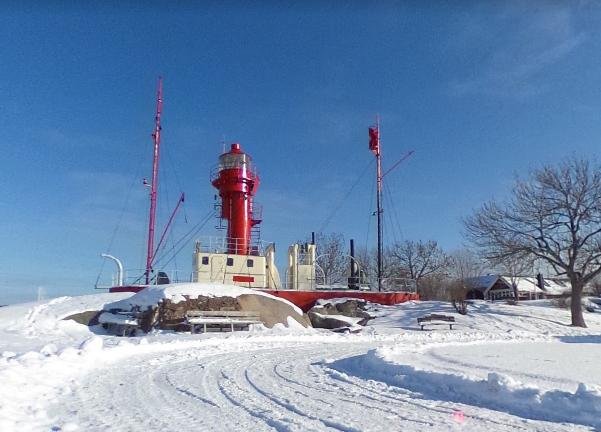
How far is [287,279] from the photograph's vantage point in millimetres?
31844

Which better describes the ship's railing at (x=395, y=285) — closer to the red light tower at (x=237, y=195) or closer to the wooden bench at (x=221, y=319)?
the red light tower at (x=237, y=195)

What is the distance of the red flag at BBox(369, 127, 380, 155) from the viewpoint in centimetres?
3691

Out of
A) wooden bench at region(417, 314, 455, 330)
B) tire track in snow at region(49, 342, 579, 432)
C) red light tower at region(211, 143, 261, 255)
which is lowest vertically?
tire track in snow at region(49, 342, 579, 432)

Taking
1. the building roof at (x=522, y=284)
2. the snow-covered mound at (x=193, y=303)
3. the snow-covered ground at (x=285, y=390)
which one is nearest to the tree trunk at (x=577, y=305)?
the snow-covered mound at (x=193, y=303)

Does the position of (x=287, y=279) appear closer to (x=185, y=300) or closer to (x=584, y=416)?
(x=185, y=300)

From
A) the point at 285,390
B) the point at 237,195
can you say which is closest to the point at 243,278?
the point at 237,195

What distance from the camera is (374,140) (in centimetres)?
3703

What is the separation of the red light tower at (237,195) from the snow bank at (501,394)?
2173 cm

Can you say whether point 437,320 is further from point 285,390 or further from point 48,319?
point 285,390

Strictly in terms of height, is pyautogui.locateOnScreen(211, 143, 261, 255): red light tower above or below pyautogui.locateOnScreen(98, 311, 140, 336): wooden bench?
above

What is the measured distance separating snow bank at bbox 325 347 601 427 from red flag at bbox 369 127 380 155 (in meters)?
28.5

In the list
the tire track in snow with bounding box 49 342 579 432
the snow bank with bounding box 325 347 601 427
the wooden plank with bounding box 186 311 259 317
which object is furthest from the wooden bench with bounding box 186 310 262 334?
the snow bank with bounding box 325 347 601 427

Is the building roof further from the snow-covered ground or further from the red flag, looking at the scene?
the snow-covered ground

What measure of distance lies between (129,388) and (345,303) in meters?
21.7
